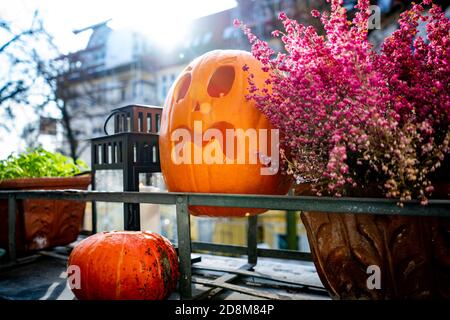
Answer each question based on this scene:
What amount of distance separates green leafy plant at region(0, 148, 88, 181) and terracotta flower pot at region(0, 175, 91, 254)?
177 millimetres

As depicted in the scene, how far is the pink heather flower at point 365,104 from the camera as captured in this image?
37.7 inches

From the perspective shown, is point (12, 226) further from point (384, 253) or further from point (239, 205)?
point (384, 253)

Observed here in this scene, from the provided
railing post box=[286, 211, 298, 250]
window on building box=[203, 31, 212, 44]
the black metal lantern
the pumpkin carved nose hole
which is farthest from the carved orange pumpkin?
window on building box=[203, 31, 212, 44]

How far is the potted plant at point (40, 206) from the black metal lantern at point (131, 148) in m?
0.30

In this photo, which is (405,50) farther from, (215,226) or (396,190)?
(215,226)

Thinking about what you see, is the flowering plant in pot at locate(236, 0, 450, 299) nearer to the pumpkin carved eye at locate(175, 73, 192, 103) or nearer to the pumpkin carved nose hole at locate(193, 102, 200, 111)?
the pumpkin carved nose hole at locate(193, 102, 200, 111)

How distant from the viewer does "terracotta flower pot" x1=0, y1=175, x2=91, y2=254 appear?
220 centimetres

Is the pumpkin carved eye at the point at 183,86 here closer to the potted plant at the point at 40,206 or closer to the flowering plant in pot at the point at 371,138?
the flowering plant in pot at the point at 371,138

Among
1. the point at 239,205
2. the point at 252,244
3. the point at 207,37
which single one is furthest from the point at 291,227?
the point at 207,37

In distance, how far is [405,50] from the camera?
1094mm

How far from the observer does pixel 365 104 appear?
102 centimetres

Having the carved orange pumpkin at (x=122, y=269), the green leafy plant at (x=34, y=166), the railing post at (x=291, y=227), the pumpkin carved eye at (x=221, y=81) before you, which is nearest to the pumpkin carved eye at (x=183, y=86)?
the pumpkin carved eye at (x=221, y=81)
